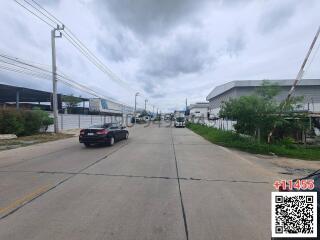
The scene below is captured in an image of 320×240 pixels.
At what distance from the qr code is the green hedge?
22158mm

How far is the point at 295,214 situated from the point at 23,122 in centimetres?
2380

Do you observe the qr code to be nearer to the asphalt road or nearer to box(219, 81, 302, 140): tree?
the asphalt road

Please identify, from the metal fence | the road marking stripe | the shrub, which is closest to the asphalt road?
the road marking stripe

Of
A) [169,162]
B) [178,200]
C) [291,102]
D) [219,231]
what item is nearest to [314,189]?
[219,231]

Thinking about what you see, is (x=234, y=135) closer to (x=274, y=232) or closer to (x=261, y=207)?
(x=261, y=207)

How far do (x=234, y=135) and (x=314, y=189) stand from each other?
17084 mm

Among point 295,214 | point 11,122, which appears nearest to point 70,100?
point 11,122

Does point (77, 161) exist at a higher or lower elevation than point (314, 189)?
lower

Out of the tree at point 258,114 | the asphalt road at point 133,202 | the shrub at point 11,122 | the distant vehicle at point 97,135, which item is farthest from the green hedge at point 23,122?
the tree at point 258,114

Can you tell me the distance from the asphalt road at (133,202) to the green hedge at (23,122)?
43.3ft

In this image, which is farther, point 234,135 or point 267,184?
point 234,135

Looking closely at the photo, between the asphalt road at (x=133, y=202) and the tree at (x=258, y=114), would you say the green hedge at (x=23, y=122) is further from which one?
the tree at (x=258, y=114)

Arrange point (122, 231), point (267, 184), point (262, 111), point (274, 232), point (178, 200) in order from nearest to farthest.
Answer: point (274, 232) → point (122, 231) → point (178, 200) → point (267, 184) → point (262, 111)

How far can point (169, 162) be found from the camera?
1030 cm
